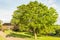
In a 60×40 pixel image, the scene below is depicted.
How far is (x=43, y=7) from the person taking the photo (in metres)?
52.0

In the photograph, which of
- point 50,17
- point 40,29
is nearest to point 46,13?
point 50,17

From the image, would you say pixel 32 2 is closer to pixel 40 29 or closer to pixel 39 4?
pixel 39 4

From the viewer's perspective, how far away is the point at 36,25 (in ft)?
164

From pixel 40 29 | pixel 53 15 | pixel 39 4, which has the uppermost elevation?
pixel 39 4

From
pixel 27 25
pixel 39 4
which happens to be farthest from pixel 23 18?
pixel 39 4

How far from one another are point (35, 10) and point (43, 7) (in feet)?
10.3

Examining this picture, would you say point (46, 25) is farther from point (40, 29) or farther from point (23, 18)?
point (23, 18)

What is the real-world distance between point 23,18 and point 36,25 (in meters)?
4.75

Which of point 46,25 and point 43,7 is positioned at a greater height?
point 43,7

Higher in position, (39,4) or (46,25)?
(39,4)

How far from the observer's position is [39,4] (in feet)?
171

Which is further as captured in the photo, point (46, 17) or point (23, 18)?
point (23, 18)

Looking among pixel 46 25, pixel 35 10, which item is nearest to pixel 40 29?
pixel 46 25

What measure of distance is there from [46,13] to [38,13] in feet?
7.22
